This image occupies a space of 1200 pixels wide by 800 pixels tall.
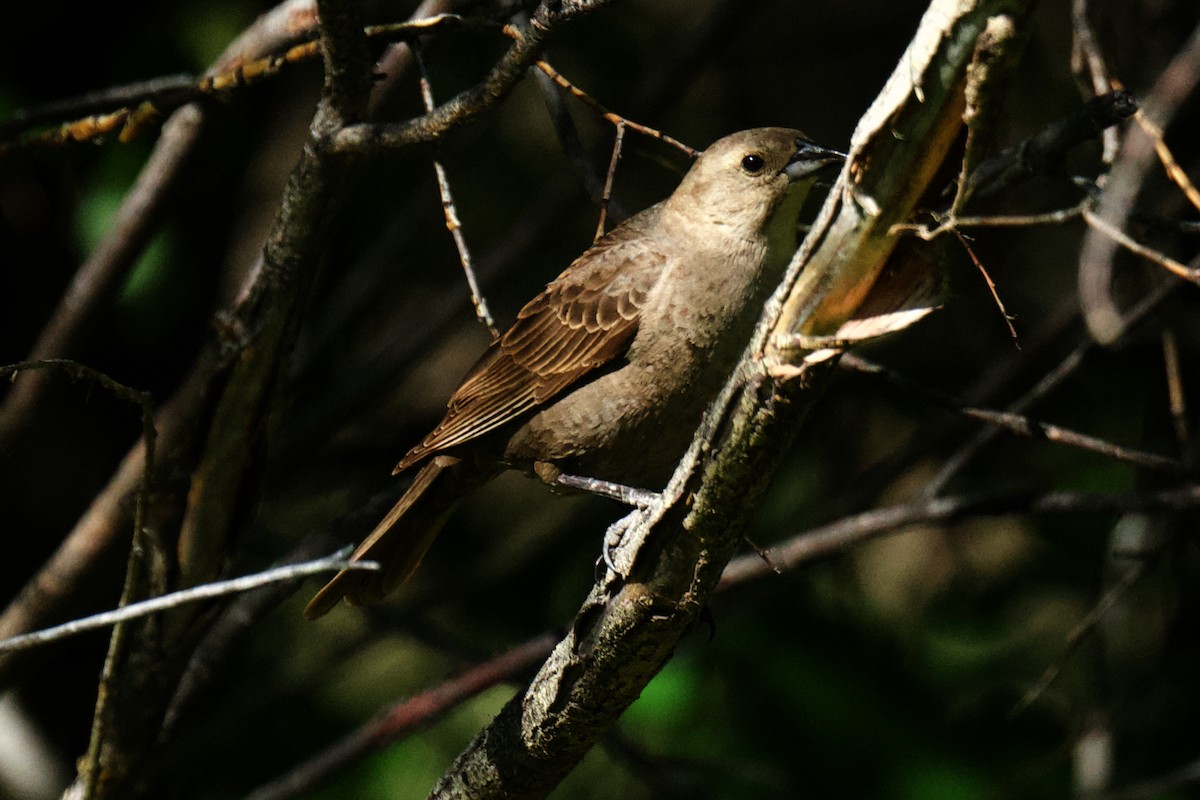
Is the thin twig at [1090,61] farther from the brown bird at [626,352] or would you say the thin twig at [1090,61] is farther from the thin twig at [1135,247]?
the thin twig at [1135,247]

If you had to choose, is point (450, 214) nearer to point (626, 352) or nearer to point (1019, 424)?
point (626, 352)

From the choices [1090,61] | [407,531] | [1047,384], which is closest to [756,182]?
[1090,61]

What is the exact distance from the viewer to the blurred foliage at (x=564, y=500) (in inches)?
161

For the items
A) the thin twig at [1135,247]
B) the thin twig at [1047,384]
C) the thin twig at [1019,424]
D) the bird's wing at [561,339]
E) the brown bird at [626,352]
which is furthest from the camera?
the thin twig at [1047,384]

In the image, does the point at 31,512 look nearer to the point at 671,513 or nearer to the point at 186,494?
the point at 186,494

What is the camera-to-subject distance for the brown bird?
10.3 feet

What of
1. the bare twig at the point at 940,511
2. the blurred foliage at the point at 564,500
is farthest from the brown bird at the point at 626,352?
the blurred foliage at the point at 564,500

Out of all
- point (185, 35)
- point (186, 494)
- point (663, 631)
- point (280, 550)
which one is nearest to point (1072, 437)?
point (663, 631)

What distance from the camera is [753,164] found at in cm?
335

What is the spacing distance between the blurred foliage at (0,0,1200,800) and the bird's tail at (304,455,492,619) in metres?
0.42

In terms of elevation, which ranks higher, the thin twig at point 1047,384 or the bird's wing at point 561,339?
the bird's wing at point 561,339

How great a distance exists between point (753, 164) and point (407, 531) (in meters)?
1.26

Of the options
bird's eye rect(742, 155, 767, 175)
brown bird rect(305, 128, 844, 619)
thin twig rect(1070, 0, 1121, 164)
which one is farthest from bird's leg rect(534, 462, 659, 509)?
thin twig rect(1070, 0, 1121, 164)

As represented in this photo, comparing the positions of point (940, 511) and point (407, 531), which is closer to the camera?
point (407, 531)
